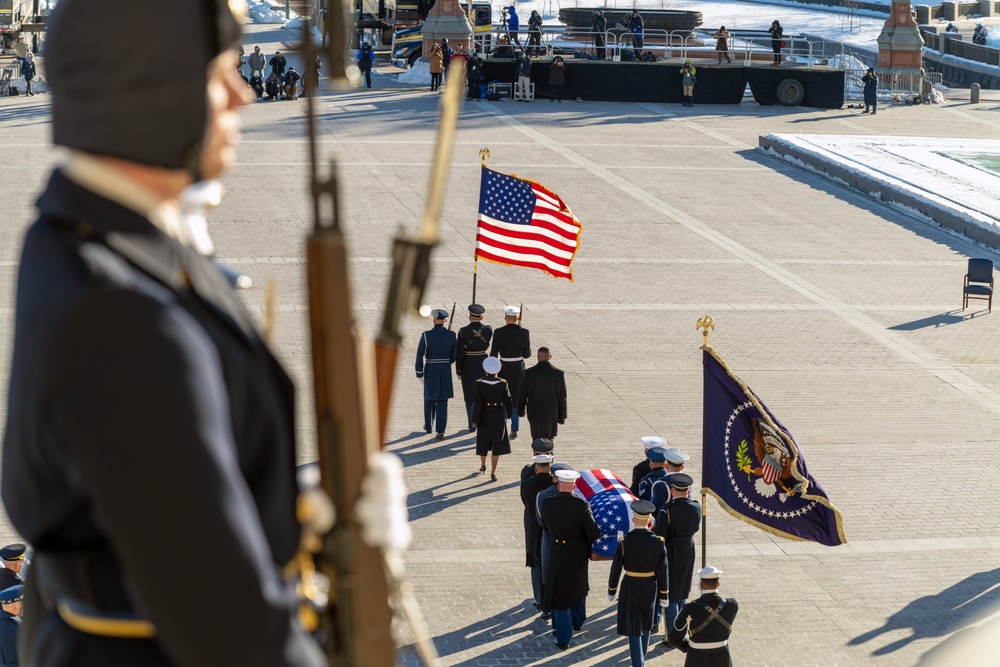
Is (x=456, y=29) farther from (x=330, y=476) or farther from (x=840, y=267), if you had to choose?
(x=330, y=476)

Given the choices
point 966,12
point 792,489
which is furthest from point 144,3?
point 966,12

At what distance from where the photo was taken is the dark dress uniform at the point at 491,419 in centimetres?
1405

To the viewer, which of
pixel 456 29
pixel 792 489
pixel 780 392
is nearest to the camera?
pixel 792 489

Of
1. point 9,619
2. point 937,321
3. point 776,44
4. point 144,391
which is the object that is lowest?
point 937,321

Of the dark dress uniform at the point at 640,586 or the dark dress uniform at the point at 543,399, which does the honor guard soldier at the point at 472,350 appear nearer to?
the dark dress uniform at the point at 543,399

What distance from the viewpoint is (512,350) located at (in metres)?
15.6

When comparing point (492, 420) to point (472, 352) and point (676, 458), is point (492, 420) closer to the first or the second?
point (472, 352)

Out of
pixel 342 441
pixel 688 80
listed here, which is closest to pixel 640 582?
pixel 342 441

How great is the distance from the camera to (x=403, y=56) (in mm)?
49812

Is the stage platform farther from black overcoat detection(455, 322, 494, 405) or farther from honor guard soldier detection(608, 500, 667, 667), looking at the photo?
honor guard soldier detection(608, 500, 667, 667)

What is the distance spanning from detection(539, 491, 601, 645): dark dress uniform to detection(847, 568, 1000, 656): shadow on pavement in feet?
6.95

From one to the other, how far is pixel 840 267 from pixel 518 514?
38.5ft

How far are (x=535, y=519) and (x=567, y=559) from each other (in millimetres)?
845

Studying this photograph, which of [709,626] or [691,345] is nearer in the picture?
[709,626]
